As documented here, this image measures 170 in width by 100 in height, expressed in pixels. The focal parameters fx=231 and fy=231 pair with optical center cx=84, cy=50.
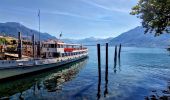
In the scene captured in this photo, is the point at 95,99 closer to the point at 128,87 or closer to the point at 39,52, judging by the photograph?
the point at 128,87

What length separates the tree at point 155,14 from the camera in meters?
21.8

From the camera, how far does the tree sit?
21.8 meters

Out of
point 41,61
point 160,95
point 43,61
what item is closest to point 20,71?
point 41,61

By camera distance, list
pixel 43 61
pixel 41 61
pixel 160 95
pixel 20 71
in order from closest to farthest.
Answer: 1. pixel 160 95
2. pixel 20 71
3. pixel 41 61
4. pixel 43 61

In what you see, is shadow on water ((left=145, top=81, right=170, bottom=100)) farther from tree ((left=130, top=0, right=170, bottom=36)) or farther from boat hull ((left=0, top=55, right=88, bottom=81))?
boat hull ((left=0, top=55, right=88, bottom=81))

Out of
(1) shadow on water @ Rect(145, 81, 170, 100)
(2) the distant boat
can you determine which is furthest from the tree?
(2) the distant boat

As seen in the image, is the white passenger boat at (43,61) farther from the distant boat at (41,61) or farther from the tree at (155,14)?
the tree at (155,14)

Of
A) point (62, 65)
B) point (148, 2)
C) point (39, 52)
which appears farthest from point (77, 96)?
point (62, 65)

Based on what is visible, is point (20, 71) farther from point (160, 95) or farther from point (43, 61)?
point (160, 95)

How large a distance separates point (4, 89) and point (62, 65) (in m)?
28.4

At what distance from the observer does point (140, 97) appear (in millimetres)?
27531

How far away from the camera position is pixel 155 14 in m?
23.5

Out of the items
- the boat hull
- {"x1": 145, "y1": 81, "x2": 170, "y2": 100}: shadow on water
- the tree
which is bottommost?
{"x1": 145, "y1": 81, "x2": 170, "y2": 100}: shadow on water

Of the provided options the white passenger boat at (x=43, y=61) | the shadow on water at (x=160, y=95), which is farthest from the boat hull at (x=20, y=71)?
the shadow on water at (x=160, y=95)
